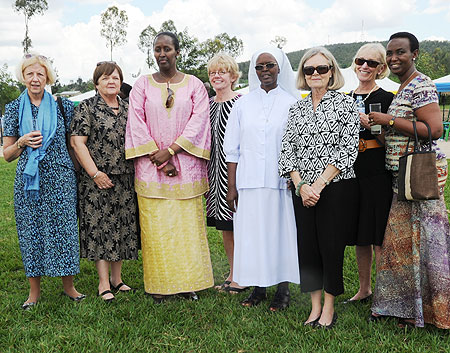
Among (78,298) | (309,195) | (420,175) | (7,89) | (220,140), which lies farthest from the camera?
(7,89)

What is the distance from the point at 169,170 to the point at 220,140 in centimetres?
61

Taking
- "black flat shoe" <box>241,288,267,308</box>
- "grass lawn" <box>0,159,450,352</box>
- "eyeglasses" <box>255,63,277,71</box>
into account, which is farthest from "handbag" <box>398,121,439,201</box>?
"black flat shoe" <box>241,288,267,308</box>

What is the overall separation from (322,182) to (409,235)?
0.81m

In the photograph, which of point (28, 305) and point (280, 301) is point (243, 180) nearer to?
point (280, 301)

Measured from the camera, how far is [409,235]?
357cm

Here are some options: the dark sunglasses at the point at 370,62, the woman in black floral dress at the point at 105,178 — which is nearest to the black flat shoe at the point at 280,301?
the woman in black floral dress at the point at 105,178

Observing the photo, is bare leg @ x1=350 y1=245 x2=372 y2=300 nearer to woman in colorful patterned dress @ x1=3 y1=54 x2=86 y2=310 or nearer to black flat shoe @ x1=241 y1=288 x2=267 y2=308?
black flat shoe @ x1=241 y1=288 x2=267 y2=308

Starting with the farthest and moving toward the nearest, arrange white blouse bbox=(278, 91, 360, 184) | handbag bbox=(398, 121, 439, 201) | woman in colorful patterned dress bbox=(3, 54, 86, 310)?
woman in colorful patterned dress bbox=(3, 54, 86, 310) < white blouse bbox=(278, 91, 360, 184) < handbag bbox=(398, 121, 439, 201)

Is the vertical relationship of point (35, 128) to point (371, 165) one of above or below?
above

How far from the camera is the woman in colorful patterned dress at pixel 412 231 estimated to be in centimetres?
343

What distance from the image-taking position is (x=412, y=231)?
11.6ft

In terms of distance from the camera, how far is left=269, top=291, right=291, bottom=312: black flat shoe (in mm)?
4117

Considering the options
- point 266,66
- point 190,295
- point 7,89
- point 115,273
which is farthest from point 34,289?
point 7,89

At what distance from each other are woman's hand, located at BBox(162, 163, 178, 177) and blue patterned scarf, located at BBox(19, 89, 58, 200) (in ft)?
3.35
